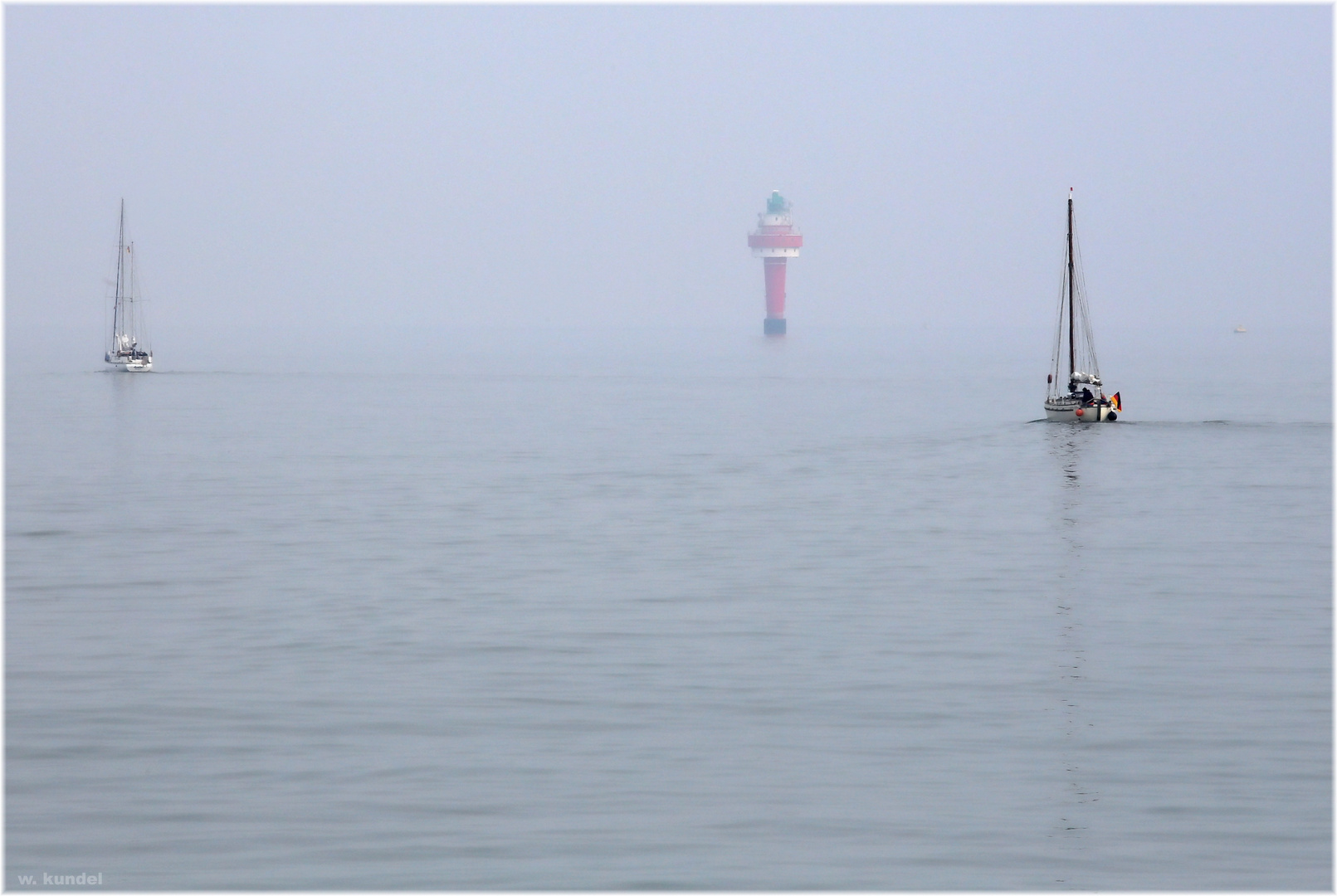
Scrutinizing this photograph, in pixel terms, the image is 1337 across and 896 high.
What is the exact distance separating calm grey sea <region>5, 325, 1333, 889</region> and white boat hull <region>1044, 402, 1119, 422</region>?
25.8 meters

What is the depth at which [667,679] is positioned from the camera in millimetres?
26156

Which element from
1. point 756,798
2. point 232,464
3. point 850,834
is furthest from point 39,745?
point 232,464

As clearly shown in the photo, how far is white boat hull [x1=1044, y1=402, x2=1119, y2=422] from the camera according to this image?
293 feet

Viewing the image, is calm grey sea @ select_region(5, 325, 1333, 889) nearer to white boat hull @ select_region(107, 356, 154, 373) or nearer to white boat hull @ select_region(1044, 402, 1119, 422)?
white boat hull @ select_region(1044, 402, 1119, 422)

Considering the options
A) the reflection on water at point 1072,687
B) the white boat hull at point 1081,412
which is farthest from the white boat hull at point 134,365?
the reflection on water at point 1072,687

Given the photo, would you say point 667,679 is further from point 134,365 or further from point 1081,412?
point 134,365

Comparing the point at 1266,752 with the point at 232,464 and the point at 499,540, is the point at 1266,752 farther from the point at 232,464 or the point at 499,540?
the point at 232,464

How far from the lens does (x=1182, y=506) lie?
52.6m

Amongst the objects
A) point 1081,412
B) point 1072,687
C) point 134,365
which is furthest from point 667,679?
point 134,365

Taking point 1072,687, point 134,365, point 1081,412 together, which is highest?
point 134,365

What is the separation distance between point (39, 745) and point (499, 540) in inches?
843

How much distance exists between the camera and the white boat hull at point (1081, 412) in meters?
89.4

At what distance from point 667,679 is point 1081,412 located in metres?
68.1

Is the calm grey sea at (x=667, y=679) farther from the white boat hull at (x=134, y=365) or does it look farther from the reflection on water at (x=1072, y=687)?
the white boat hull at (x=134, y=365)
